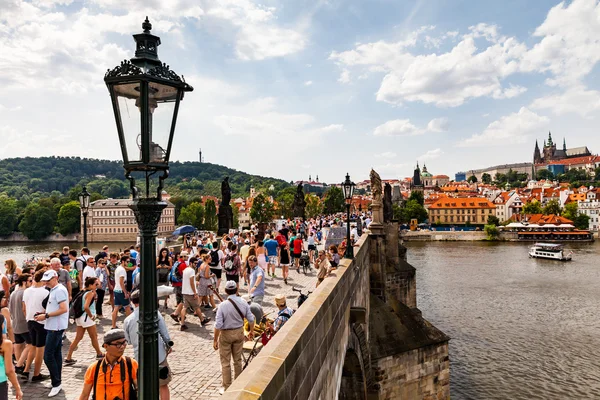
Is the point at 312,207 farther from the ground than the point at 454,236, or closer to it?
farther from the ground

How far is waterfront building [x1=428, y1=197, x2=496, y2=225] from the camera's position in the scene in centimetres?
10575

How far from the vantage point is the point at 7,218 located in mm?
82312

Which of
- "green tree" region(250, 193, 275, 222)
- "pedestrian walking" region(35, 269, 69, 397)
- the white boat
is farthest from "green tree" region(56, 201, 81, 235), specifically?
"pedestrian walking" region(35, 269, 69, 397)

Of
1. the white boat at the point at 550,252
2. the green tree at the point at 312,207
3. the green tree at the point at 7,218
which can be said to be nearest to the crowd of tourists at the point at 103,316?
the white boat at the point at 550,252

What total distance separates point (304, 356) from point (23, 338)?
14.9 ft

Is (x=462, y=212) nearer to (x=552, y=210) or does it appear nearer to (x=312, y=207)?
(x=552, y=210)

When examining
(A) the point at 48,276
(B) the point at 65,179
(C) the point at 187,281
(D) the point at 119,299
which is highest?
(B) the point at 65,179

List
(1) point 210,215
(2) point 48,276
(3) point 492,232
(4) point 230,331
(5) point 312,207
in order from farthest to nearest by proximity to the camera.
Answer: (3) point 492,232
(5) point 312,207
(1) point 210,215
(2) point 48,276
(4) point 230,331

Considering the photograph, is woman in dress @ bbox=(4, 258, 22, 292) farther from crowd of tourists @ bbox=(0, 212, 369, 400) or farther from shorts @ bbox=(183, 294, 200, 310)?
shorts @ bbox=(183, 294, 200, 310)

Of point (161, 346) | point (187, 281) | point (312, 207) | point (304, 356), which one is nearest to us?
point (304, 356)

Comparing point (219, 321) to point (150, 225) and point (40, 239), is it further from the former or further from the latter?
point (40, 239)

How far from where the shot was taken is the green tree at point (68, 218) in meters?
78.3

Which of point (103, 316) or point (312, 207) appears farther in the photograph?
→ point (312, 207)

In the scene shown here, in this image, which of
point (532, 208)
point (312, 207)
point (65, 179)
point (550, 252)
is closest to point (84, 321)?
point (550, 252)
